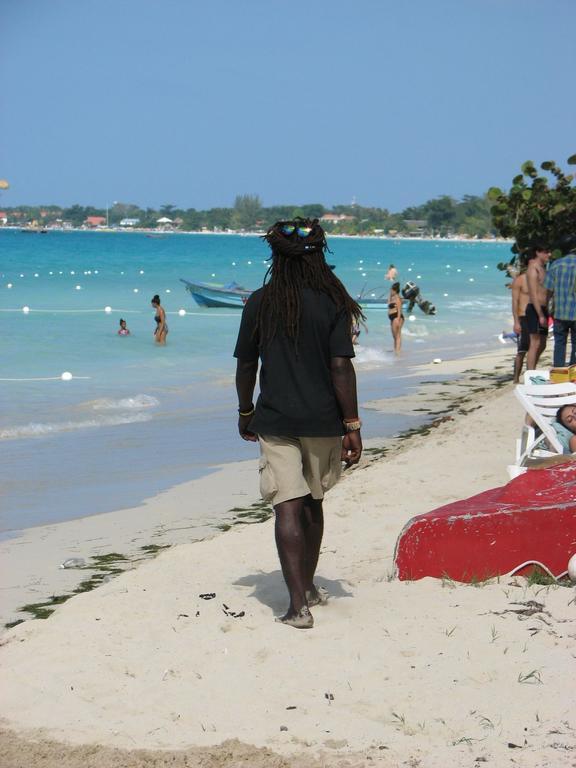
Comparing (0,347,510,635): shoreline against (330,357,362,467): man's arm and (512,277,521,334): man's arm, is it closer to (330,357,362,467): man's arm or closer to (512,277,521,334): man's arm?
(330,357,362,467): man's arm

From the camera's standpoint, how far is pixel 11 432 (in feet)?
38.5

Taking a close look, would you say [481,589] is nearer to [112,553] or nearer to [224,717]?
[224,717]

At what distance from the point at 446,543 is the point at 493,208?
27.9ft

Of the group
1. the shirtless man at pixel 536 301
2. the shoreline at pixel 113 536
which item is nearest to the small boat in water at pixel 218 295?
the shirtless man at pixel 536 301

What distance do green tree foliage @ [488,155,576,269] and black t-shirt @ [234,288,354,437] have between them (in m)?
8.44

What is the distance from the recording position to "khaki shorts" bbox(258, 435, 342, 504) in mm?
4332

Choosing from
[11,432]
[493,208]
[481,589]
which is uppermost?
[493,208]

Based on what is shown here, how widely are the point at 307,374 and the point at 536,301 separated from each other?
25.9 feet

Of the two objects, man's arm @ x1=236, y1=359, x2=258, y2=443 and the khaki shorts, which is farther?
man's arm @ x1=236, y1=359, x2=258, y2=443

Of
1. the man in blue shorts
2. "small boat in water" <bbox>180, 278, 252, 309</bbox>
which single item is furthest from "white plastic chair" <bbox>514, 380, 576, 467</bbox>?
"small boat in water" <bbox>180, 278, 252, 309</bbox>

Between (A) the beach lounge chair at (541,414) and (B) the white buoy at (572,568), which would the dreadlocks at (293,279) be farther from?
(A) the beach lounge chair at (541,414)

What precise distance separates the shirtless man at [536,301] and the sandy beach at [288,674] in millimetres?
6706

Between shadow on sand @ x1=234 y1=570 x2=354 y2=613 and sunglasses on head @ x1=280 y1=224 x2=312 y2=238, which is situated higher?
sunglasses on head @ x1=280 y1=224 x2=312 y2=238

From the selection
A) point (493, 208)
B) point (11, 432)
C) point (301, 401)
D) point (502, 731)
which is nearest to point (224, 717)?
point (502, 731)
